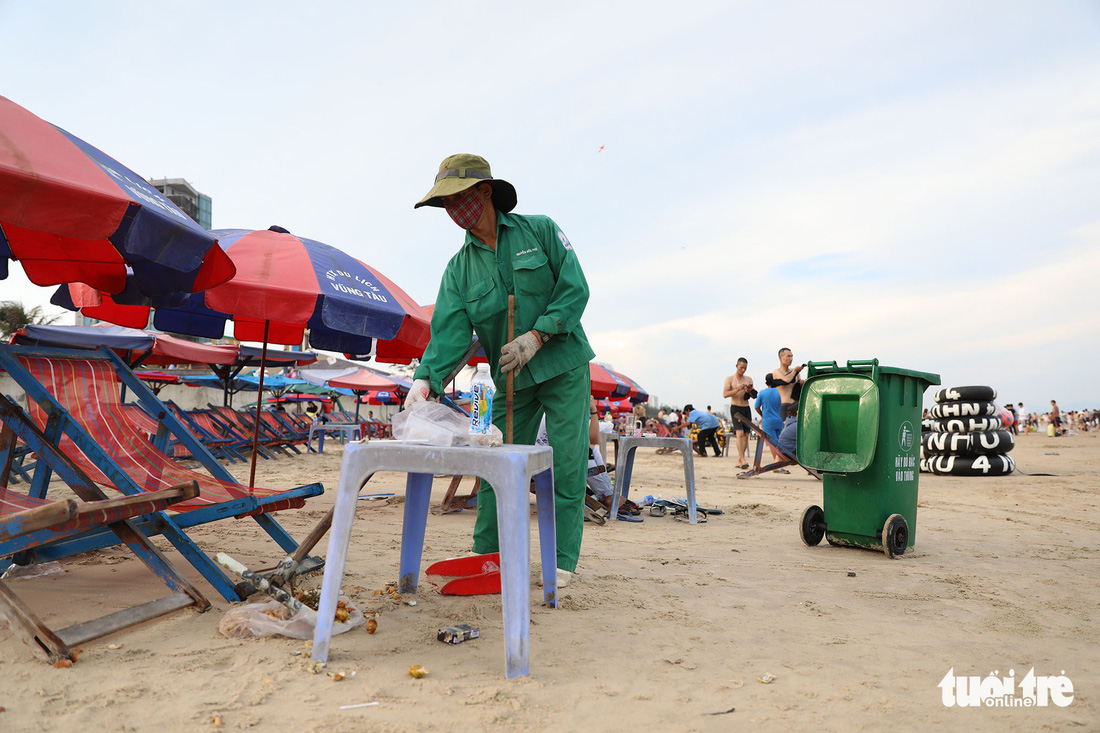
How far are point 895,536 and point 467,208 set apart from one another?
126 inches

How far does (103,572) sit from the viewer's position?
3225 millimetres

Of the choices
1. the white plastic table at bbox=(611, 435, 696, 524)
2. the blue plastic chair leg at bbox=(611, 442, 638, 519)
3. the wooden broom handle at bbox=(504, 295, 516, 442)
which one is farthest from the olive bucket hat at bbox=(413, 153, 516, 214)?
the blue plastic chair leg at bbox=(611, 442, 638, 519)

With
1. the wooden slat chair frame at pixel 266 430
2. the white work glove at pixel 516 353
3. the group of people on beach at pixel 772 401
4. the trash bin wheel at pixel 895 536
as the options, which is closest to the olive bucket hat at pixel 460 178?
the white work glove at pixel 516 353

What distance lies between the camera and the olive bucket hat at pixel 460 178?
2.88 metres

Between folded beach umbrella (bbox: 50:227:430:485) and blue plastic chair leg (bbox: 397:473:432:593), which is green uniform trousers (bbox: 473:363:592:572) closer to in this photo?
blue plastic chair leg (bbox: 397:473:432:593)

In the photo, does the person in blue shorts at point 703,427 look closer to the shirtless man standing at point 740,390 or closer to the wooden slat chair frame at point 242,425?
the shirtless man standing at point 740,390

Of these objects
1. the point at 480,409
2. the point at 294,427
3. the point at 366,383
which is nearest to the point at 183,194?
the point at 366,383

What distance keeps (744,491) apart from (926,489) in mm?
2229

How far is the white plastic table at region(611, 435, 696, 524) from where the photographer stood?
17.7ft

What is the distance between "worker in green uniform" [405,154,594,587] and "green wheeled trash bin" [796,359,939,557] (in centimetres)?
188

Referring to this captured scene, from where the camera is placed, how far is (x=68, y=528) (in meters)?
2.10

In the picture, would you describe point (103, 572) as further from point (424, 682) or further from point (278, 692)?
point (424, 682)

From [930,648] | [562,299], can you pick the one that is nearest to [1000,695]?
[930,648]

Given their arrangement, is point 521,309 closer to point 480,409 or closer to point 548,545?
point 480,409
